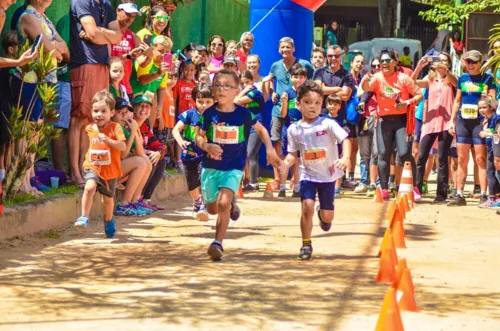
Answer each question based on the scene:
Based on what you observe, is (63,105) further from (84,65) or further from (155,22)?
(155,22)

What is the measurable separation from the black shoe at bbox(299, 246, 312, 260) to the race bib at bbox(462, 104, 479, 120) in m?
6.17

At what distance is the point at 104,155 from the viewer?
33.5ft

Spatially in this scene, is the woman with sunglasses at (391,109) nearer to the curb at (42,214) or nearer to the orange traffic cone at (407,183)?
the orange traffic cone at (407,183)

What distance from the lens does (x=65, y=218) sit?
11.0 m

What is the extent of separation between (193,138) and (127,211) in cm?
127

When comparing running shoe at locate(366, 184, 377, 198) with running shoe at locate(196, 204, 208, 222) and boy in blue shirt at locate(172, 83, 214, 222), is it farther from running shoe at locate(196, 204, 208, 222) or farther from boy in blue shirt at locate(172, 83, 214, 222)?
running shoe at locate(196, 204, 208, 222)

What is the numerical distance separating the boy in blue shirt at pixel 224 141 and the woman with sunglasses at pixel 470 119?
5929mm

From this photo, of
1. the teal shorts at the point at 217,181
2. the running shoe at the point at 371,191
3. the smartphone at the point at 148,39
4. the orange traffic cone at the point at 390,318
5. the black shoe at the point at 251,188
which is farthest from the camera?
the black shoe at the point at 251,188

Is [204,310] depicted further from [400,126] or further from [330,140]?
[400,126]

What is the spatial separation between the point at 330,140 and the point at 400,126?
5.29 m

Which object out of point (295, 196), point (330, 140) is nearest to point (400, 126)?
point (295, 196)

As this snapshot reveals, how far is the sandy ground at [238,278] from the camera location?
6.74 m

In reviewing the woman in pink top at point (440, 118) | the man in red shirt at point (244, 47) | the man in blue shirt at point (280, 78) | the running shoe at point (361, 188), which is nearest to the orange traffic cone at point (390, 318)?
the woman in pink top at point (440, 118)

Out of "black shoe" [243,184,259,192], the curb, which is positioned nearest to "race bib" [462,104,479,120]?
"black shoe" [243,184,259,192]
